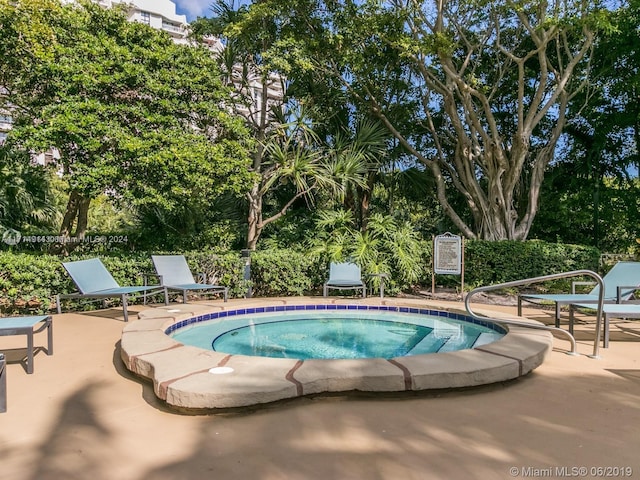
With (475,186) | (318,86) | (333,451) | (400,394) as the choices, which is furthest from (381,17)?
(333,451)

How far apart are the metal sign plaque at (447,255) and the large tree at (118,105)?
403 centimetres

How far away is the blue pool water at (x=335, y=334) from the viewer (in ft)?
14.5

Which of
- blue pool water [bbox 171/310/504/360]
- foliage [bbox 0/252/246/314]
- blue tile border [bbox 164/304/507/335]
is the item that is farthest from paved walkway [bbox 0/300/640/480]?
foliage [bbox 0/252/246/314]

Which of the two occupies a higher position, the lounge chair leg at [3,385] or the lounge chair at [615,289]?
the lounge chair at [615,289]

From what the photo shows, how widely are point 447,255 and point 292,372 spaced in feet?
20.1

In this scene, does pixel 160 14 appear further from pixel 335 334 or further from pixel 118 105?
pixel 335 334

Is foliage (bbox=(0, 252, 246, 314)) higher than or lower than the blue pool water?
higher

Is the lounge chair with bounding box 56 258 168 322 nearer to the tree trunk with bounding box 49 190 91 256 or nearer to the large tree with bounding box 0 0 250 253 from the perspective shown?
the large tree with bounding box 0 0 250 253

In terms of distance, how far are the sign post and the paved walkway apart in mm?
4893

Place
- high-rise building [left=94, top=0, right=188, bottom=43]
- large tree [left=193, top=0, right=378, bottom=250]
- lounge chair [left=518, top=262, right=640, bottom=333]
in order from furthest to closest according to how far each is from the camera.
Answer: high-rise building [left=94, top=0, right=188, bottom=43], large tree [left=193, top=0, right=378, bottom=250], lounge chair [left=518, top=262, right=640, bottom=333]

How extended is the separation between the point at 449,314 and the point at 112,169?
5.46 metres

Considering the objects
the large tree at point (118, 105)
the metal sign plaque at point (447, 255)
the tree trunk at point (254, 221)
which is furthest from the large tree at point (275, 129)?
the metal sign plaque at point (447, 255)

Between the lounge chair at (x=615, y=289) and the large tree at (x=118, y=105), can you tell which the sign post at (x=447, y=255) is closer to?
the lounge chair at (x=615, y=289)

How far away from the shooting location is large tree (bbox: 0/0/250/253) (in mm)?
6254
